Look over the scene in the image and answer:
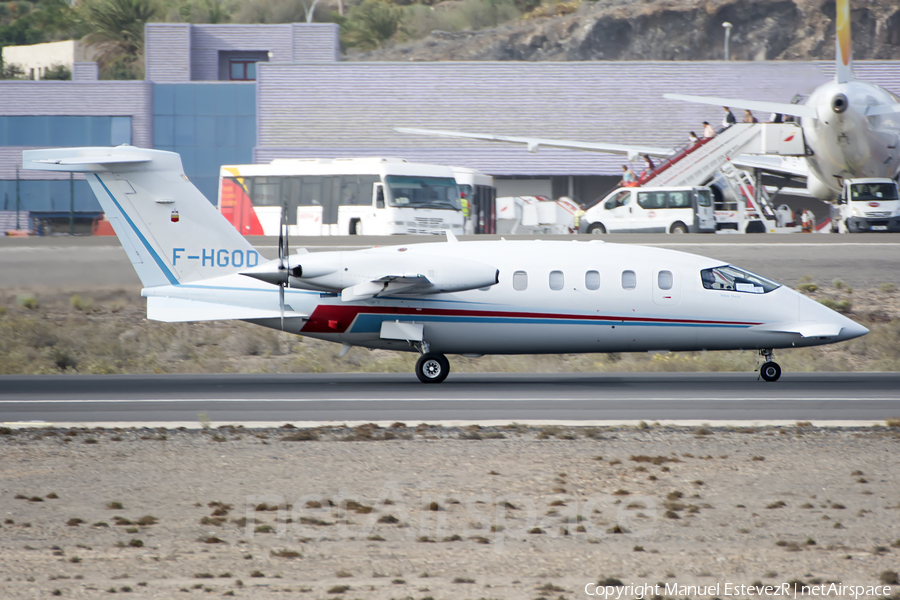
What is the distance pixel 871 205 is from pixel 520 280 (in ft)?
85.6

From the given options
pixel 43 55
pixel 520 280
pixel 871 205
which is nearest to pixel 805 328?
pixel 520 280

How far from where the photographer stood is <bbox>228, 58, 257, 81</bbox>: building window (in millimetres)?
70312

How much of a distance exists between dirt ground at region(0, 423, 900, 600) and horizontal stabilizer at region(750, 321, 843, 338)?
595cm

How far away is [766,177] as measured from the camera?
51312mm

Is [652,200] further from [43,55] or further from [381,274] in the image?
[43,55]

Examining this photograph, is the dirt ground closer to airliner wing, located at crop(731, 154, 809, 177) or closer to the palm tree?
airliner wing, located at crop(731, 154, 809, 177)

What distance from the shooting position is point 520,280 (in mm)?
18188

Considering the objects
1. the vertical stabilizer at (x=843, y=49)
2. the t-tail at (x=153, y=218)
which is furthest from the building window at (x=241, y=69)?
the t-tail at (x=153, y=218)

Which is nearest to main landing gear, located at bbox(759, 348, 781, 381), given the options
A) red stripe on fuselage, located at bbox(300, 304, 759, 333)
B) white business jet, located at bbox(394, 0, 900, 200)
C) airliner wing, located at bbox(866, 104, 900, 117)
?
red stripe on fuselage, located at bbox(300, 304, 759, 333)

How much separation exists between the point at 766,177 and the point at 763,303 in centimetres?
3494

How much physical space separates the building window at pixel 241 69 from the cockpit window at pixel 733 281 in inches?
2234

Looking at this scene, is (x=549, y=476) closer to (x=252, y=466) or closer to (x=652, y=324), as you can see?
(x=252, y=466)

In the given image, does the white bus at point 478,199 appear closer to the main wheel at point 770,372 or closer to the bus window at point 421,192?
the bus window at point 421,192

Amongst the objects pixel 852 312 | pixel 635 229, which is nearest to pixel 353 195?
pixel 635 229
